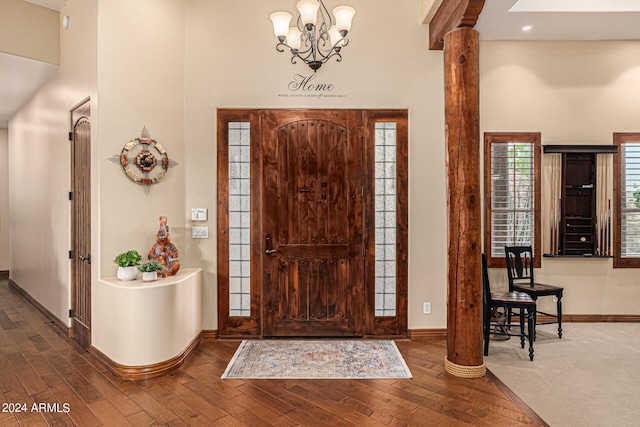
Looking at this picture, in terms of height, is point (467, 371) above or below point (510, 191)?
below

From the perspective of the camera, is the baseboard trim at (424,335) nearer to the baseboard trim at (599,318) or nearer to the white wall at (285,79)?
the white wall at (285,79)

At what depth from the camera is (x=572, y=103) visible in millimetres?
4641

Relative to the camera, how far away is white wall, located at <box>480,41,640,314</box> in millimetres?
4613

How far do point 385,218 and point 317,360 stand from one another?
5.32 feet

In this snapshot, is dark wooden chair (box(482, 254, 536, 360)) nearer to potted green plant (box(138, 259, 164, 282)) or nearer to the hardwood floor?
the hardwood floor

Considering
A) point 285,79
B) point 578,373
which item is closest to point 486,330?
point 578,373

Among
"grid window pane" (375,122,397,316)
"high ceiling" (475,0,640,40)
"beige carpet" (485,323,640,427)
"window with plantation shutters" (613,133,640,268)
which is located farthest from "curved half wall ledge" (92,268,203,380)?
"window with plantation shutters" (613,133,640,268)

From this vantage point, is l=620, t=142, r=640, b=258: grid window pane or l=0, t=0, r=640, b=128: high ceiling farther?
l=620, t=142, r=640, b=258: grid window pane

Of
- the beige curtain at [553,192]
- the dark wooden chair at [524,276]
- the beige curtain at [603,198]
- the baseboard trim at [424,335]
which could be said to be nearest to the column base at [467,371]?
the baseboard trim at [424,335]

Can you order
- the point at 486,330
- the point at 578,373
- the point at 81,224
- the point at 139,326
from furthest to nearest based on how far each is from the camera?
the point at 81,224, the point at 486,330, the point at 578,373, the point at 139,326

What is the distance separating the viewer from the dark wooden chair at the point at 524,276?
13.5ft

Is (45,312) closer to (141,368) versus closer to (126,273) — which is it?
(126,273)

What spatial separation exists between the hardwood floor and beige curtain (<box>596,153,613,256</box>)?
279cm

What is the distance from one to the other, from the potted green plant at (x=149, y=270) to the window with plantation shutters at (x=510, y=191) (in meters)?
3.73
